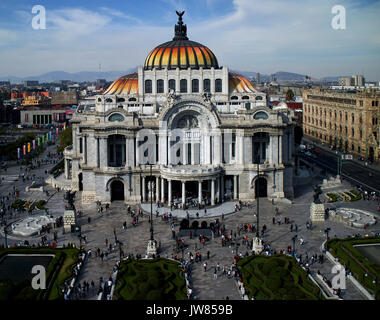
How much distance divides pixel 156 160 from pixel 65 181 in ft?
70.3

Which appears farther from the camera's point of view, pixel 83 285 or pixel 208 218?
pixel 208 218

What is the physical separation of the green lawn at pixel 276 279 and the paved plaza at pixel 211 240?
72.6 inches

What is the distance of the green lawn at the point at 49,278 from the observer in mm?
41094

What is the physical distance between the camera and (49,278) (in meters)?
46.3

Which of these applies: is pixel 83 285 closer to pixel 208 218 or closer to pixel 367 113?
pixel 208 218

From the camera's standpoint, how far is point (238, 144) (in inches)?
3063

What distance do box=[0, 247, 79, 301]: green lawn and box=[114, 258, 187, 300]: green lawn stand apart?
5642 mm

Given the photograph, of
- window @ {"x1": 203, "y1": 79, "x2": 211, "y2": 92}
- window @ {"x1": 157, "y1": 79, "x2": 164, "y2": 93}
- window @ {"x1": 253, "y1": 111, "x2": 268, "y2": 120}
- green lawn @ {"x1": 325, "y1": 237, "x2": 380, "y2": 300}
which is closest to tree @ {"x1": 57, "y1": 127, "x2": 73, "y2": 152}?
window @ {"x1": 157, "y1": 79, "x2": 164, "y2": 93}

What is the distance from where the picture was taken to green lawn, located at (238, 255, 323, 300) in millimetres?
41469

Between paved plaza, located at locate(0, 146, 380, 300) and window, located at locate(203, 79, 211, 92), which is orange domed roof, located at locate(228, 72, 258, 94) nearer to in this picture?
window, located at locate(203, 79, 211, 92)

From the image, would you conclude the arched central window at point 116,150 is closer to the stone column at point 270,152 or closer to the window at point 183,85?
the window at point 183,85

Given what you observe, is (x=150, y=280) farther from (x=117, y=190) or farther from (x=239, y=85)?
(x=239, y=85)

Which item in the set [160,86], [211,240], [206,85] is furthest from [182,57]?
[211,240]
